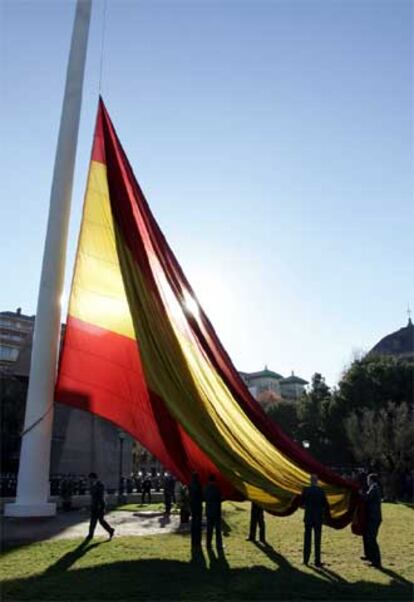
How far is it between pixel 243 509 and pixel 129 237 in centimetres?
1636

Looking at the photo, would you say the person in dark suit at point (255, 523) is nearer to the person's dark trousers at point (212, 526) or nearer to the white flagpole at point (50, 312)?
the person's dark trousers at point (212, 526)

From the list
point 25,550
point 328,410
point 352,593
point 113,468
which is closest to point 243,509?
point 113,468

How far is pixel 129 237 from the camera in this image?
50.9 ft

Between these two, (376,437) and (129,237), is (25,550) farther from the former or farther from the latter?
(376,437)

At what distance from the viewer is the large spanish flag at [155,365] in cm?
1334

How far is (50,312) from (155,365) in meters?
4.53

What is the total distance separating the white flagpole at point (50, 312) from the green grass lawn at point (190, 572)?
184 centimetres

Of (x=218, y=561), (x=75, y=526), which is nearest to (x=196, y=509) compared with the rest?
(x=218, y=561)

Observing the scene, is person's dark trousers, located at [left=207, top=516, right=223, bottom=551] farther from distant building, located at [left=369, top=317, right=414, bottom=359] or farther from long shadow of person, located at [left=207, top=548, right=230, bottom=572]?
distant building, located at [left=369, top=317, right=414, bottom=359]

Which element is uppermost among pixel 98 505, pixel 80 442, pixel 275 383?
pixel 275 383

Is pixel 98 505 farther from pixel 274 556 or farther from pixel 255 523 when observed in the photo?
pixel 274 556

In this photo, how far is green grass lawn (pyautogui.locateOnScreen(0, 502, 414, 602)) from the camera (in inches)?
388

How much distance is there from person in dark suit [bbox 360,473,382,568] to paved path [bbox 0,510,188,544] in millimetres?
6474

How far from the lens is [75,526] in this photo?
1823 cm
